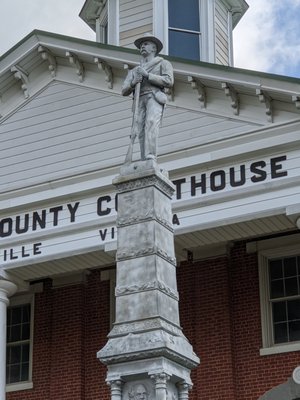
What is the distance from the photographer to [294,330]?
21.5 meters

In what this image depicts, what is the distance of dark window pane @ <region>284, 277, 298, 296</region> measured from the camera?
71.3ft

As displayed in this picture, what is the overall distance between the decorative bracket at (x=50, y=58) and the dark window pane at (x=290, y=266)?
21.1ft

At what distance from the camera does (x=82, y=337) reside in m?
23.6

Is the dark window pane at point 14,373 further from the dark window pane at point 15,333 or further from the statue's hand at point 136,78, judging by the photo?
the statue's hand at point 136,78

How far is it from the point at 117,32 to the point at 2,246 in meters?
7.66

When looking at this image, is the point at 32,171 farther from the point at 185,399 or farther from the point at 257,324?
the point at 185,399

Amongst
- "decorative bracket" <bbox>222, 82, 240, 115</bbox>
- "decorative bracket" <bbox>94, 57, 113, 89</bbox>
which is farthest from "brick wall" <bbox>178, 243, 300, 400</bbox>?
"decorative bracket" <bbox>94, 57, 113, 89</bbox>

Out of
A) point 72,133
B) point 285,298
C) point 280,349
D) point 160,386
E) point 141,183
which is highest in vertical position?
point 72,133

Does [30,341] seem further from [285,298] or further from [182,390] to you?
[182,390]

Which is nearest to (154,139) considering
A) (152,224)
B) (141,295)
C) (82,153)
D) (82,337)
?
(152,224)

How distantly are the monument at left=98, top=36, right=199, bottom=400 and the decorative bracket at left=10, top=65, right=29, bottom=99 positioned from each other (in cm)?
1112

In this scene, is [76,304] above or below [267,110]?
below

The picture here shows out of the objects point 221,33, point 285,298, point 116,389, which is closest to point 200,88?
point 285,298

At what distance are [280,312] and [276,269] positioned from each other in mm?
937
